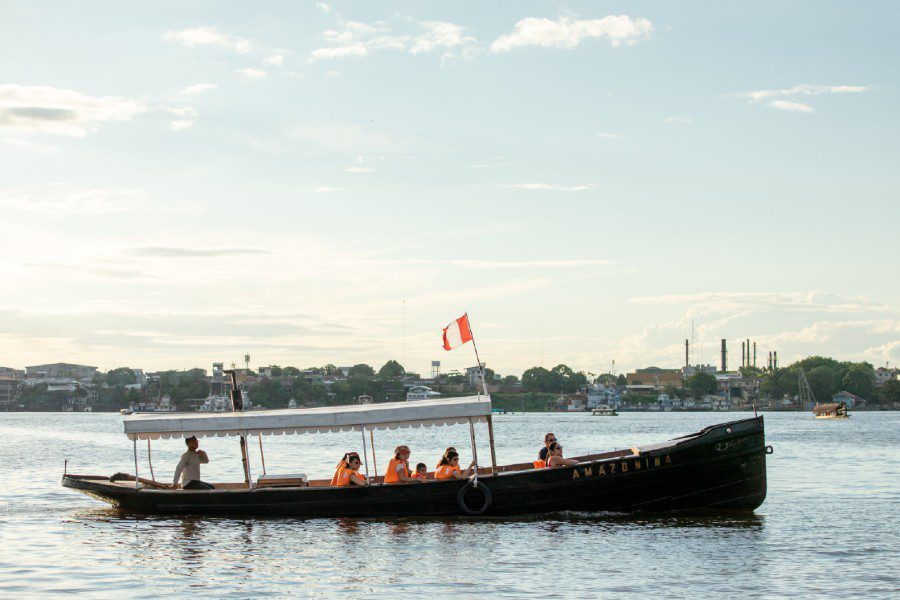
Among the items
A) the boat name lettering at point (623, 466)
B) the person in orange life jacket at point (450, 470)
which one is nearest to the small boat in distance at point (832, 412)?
the boat name lettering at point (623, 466)

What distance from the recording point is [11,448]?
263ft

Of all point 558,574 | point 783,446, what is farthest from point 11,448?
point 558,574

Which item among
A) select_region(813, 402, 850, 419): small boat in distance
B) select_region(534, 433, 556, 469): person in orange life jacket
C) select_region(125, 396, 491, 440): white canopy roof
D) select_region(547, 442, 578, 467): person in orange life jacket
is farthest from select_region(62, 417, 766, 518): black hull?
select_region(813, 402, 850, 419): small boat in distance

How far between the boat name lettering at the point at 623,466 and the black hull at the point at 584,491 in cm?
2

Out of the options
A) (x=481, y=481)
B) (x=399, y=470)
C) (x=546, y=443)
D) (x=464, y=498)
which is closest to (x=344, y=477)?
(x=399, y=470)

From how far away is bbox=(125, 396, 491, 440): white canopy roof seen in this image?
86.9 feet

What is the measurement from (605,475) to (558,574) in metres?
6.02

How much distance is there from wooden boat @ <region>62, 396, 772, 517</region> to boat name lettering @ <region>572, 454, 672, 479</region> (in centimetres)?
2

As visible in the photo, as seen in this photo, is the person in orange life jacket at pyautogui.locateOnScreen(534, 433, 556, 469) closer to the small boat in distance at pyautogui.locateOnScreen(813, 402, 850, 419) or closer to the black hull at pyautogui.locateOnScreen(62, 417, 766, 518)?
the black hull at pyautogui.locateOnScreen(62, 417, 766, 518)

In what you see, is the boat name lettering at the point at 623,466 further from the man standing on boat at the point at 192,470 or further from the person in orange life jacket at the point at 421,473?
the man standing on boat at the point at 192,470

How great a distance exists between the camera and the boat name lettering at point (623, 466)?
88.6ft

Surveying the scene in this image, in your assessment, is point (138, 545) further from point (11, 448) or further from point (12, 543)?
point (11, 448)

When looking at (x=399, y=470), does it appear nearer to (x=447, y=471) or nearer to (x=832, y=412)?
(x=447, y=471)

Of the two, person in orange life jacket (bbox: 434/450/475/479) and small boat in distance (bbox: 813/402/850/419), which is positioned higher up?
person in orange life jacket (bbox: 434/450/475/479)
